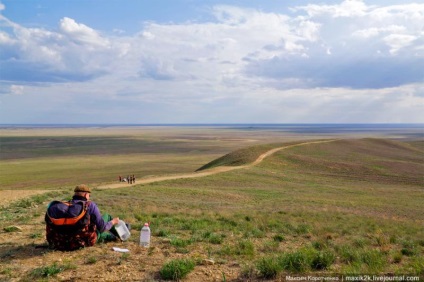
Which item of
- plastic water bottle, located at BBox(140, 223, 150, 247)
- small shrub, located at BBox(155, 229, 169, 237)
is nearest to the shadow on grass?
plastic water bottle, located at BBox(140, 223, 150, 247)

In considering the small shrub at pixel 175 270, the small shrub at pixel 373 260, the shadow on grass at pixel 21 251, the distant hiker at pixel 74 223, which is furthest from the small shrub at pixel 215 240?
the shadow on grass at pixel 21 251

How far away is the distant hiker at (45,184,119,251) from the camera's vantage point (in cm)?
789

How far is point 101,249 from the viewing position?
865cm

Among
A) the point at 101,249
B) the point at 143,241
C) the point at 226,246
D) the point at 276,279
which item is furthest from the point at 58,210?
the point at 276,279

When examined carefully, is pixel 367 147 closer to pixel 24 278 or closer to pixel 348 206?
pixel 348 206

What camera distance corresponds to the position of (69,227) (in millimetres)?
8164

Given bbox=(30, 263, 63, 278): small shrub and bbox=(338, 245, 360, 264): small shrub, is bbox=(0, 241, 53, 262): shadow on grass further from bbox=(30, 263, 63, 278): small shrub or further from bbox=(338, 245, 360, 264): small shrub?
bbox=(338, 245, 360, 264): small shrub

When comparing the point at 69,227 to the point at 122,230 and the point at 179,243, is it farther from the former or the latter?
the point at 179,243

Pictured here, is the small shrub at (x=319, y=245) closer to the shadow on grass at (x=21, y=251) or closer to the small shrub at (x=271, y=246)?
the small shrub at (x=271, y=246)

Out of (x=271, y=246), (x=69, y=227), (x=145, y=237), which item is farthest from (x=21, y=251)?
(x=271, y=246)

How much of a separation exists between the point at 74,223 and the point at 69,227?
0.81 ft

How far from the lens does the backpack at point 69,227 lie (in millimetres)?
7887

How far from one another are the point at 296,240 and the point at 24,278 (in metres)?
7.61

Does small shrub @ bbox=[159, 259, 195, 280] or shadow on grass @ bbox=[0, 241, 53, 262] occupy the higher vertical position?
small shrub @ bbox=[159, 259, 195, 280]
